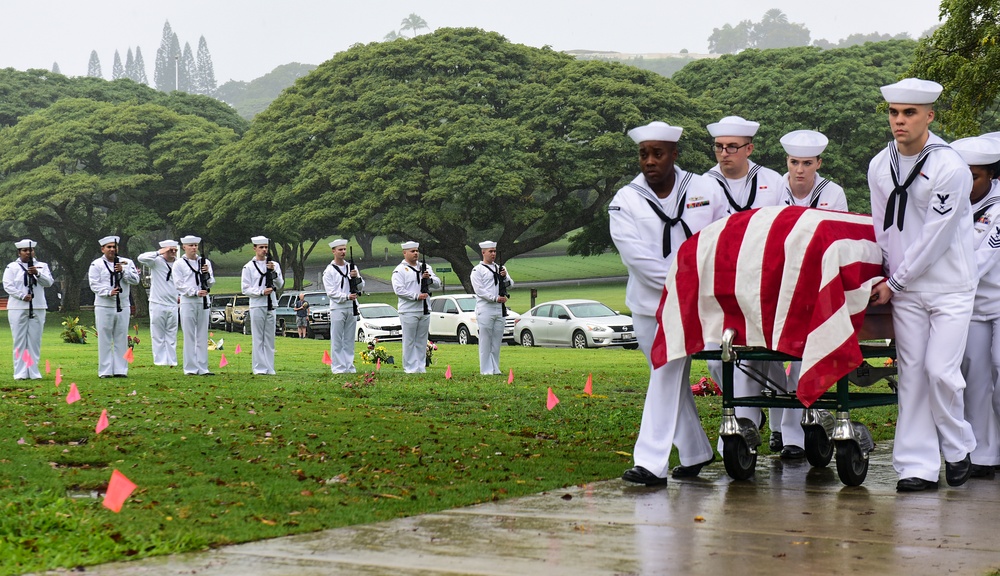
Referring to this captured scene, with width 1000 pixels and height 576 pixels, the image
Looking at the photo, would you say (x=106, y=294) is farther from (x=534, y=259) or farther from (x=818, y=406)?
(x=534, y=259)

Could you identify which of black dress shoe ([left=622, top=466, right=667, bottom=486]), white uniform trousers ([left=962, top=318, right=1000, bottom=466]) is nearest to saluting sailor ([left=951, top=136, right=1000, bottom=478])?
white uniform trousers ([left=962, top=318, right=1000, bottom=466])

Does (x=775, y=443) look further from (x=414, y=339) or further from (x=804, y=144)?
(x=414, y=339)

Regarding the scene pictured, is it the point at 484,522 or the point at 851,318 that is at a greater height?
the point at 851,318

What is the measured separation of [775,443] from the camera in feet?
33.2

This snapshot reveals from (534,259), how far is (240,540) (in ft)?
265

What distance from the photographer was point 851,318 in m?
7.68

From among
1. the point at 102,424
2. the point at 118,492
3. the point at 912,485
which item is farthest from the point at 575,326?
the point at 118,492

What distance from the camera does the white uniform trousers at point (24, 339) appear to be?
755 inches

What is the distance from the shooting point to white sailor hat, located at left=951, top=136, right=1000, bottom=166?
872 cm

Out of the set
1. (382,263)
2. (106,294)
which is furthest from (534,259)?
(106,294)

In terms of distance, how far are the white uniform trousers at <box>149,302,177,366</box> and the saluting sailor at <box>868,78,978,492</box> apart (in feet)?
54.5

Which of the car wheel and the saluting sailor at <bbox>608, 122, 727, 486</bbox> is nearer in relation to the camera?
the saluting sailor at <bbox>608, 122, 727, 486</bbox>

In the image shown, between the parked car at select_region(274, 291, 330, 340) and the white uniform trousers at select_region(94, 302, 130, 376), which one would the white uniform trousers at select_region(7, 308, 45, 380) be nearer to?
the white uniform trousers at select_region(94, 302, 130, 376)

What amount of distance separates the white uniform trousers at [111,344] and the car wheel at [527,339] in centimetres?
1639
